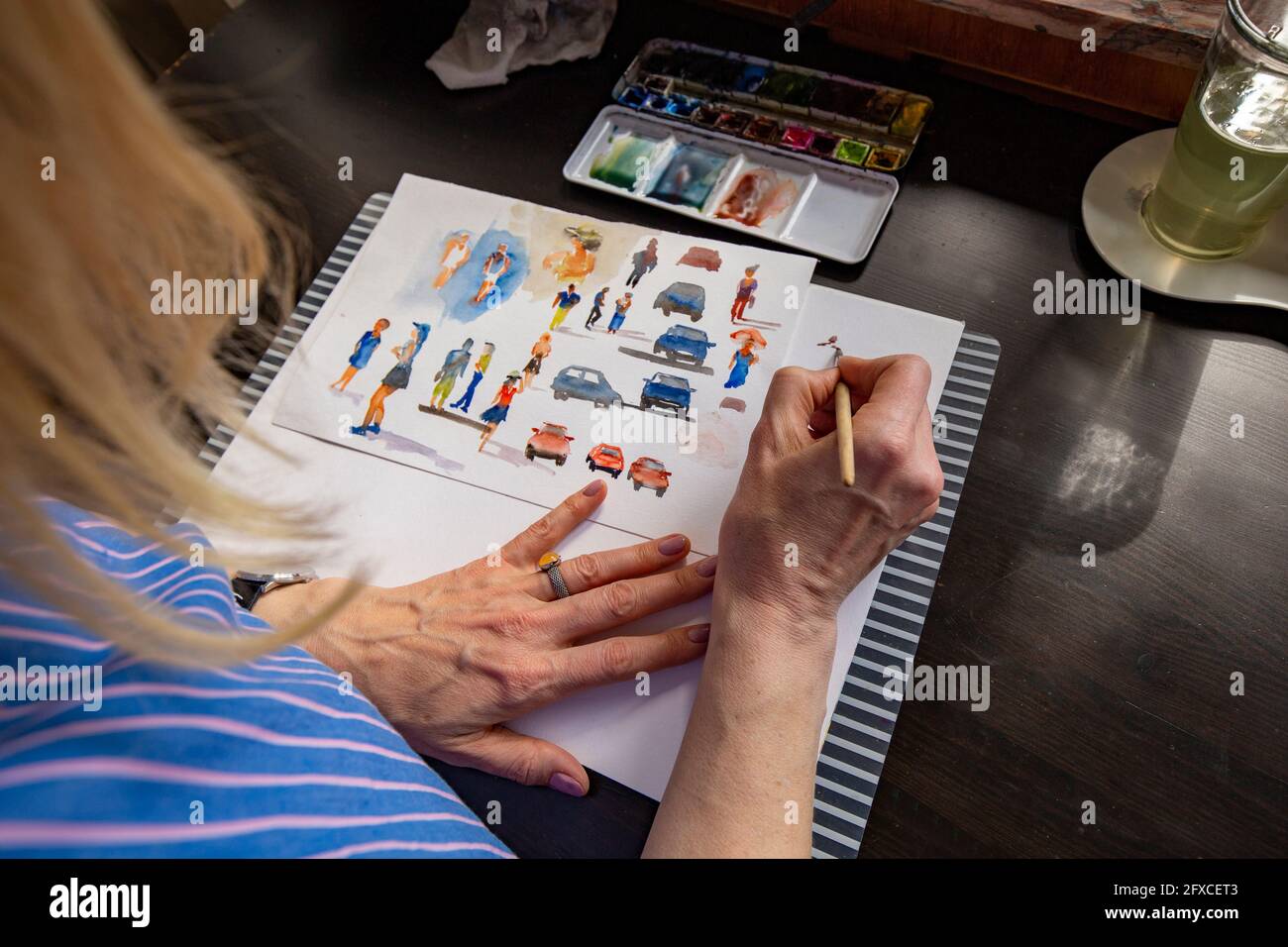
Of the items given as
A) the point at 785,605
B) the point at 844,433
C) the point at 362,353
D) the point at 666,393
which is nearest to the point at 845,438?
the point at 844,433

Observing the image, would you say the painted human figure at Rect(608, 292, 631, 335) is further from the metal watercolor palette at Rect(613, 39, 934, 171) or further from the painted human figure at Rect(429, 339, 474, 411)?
the metal watercolor palette at Rect(613, 39, 934, 171)

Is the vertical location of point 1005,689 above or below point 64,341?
below

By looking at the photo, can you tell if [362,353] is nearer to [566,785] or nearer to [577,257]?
[577,257]

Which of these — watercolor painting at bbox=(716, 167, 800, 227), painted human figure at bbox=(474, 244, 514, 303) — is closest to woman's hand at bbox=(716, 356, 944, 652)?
watercolor painting at bbox=(716, 167, 800, 227)

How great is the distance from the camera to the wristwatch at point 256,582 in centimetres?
87

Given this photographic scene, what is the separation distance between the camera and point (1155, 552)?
79 centimetres

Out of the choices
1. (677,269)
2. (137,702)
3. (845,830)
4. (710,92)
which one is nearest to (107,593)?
(137,702)

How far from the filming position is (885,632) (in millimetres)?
776

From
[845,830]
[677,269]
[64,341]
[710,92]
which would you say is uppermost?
[64,341]

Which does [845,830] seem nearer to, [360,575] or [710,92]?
[360,575]

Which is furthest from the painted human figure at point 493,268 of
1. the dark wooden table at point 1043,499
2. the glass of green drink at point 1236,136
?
the glass of green drink at point 1236,136

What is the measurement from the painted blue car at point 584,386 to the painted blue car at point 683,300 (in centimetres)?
11

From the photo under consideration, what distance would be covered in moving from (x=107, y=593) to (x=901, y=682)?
0.60 meters

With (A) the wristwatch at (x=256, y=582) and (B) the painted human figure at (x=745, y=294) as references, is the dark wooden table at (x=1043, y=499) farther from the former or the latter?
(A) the wristwatch at (x=256, y=582)
